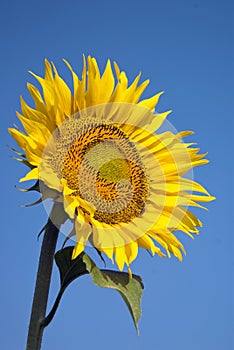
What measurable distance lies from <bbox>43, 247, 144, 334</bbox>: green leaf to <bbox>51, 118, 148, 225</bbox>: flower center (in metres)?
0.18

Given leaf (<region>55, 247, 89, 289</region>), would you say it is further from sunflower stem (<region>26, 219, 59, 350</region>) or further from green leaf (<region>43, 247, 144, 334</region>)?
sunflower stem (<region>26, 219, 59, 350</region>)

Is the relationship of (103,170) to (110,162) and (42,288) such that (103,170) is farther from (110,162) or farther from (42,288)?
(42,288)

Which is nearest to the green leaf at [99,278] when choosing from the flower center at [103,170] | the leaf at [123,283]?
the leaf at [123,283]

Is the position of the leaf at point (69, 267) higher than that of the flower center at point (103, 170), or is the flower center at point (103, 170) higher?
the flower center at point (103, 170)

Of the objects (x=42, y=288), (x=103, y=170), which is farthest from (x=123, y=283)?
(x=103, y=170)

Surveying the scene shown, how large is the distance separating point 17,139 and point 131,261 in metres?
0.62

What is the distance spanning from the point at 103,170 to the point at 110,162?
0.23ft

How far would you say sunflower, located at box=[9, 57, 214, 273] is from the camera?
6.70ft

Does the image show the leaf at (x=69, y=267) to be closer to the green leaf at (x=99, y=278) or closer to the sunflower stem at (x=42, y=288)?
the green leaf at (x=99, y=278)

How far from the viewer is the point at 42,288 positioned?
1.90m

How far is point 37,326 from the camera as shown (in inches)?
74.5

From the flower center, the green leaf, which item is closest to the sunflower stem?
the green leaf

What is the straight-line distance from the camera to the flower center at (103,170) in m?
2.10

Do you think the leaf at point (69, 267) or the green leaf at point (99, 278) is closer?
the green leaf at point (99, 278)
